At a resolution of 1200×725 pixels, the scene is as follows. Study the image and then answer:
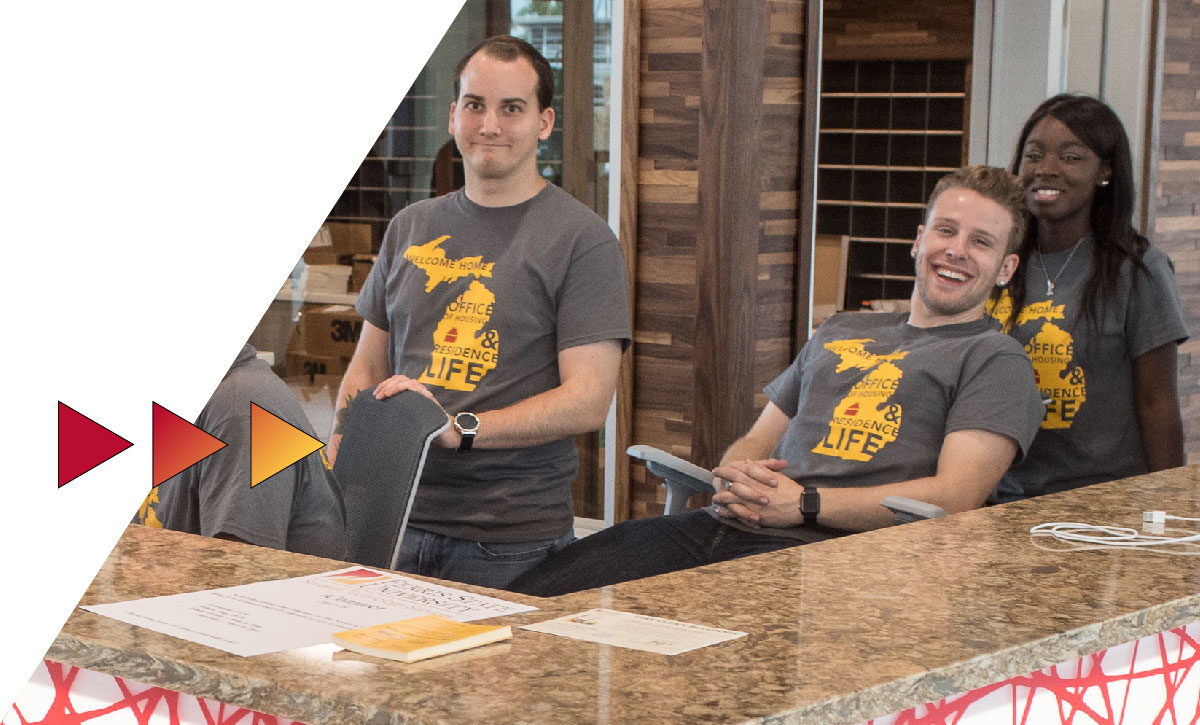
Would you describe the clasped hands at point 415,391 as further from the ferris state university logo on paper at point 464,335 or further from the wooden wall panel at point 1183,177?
the wooden wall panel at point 1183,177

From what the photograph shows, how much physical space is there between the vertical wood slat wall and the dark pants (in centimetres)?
151

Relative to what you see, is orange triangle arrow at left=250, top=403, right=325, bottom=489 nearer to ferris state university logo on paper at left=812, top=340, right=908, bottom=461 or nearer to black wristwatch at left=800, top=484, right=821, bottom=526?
black wristwatch at left=800, top=484, right=821, bottom=526

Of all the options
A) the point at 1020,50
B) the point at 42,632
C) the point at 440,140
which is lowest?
the point at 42,632

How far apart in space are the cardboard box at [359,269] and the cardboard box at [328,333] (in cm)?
9

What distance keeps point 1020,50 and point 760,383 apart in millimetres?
1653

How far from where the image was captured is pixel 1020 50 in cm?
490

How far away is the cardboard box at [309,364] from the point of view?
A: 4633 millimetres

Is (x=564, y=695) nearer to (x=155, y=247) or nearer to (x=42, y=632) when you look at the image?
(x=42, y=632)

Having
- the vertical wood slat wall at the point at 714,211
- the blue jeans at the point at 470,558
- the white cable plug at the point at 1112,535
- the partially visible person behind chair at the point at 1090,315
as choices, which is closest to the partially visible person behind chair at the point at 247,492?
the blue jeans at the point at 470,558

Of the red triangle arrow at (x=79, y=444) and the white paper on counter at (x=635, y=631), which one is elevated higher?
the white paper on counter at (x=635, y=631)

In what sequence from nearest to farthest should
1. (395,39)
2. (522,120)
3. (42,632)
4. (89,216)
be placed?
1. (42,632)
2. (522,120)
3. (89,216)
4. (395,39)

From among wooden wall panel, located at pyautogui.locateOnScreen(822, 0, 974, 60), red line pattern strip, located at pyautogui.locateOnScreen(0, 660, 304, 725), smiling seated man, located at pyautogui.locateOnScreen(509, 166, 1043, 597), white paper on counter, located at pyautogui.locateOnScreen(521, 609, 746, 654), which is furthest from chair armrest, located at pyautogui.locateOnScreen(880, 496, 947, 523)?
wooden wall panel, located at pyautogui.locateOnScreen(822, 0, 974, 60)

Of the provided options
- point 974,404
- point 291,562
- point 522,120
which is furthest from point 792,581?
point 522,120
